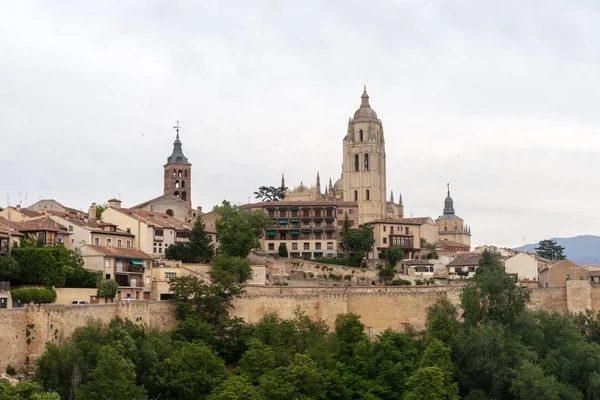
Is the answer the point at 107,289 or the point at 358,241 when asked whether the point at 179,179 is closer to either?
the point at 358,241

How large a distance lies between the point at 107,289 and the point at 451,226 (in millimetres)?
86713

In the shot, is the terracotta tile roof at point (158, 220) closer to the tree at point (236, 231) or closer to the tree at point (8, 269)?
the tree at point (236, 231)

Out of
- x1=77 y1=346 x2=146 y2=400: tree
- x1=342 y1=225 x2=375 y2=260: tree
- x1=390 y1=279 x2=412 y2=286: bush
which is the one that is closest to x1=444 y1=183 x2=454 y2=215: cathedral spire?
x1=342 y1=225 x2=375 y2=260: tree

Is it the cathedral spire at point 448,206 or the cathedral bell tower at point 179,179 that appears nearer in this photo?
the cathedral bell tower at point 179,179

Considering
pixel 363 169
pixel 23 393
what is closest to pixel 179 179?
pixel 363 169

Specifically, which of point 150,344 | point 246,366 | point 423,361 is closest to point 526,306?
point 423,361

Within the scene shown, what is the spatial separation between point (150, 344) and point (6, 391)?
12511 millimetres

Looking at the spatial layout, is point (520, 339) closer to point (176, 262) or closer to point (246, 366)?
point (246, 366)

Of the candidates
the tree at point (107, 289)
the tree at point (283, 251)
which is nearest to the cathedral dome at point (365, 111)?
the tree at point (283, 251)

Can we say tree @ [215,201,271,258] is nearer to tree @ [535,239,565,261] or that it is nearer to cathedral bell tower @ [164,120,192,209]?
cathedral bell tower @ [164,120,192,209]

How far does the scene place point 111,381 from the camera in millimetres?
45438

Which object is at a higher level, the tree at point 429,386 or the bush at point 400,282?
the bush at point 400,282

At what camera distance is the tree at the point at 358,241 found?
8612cm

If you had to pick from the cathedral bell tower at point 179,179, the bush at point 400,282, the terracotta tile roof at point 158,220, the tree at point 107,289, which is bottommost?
the tree at point 107,289
